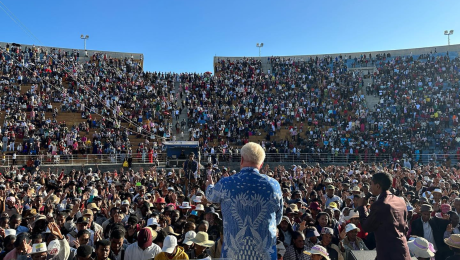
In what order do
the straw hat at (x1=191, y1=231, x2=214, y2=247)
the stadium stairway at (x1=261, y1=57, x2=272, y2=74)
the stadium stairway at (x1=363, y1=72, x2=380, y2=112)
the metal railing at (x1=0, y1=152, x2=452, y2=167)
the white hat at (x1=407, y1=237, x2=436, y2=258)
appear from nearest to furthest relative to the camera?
the white hat at (x1=407, y1=237, x2=436, y2=258)
the straw hat at (x1=191, y1=231, x2=214, y2=247)
the metal railing at (x1=0, y1=152, x2=452, y2=167)
the stadium stairway at (x1=363, y1=72, x2=380, y2=112)
the stadium stairway at (x1=261, y1=57, x2=272, y2=74)

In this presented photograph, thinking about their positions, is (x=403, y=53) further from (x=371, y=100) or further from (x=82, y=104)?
(x=82, y=104)

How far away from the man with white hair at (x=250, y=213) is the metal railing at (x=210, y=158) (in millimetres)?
17858

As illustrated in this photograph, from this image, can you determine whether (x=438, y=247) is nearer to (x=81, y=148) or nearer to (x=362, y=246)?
(x=362, y=246)

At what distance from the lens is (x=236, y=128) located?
27.1 m

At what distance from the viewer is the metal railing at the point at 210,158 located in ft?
69.4

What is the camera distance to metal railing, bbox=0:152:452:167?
21.2 metres

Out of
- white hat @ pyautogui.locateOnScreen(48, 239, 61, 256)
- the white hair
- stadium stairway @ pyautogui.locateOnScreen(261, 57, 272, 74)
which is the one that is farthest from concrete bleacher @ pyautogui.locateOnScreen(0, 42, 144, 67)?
the white hair

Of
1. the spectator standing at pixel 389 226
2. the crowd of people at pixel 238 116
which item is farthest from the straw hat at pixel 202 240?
the crowd of people at pixel 238 116

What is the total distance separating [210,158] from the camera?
21.9m

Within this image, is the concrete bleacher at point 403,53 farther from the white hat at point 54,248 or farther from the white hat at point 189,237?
the white hat at point 54,248

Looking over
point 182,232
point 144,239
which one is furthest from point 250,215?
point 182,232

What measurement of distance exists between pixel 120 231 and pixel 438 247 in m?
4.71

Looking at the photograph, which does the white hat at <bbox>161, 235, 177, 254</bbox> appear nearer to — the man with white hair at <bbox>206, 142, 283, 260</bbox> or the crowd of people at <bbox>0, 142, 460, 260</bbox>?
the crowd of people at <bbox>0, 142, 460, 260</bbox>

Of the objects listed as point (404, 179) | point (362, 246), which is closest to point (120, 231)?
point (362, 246)
